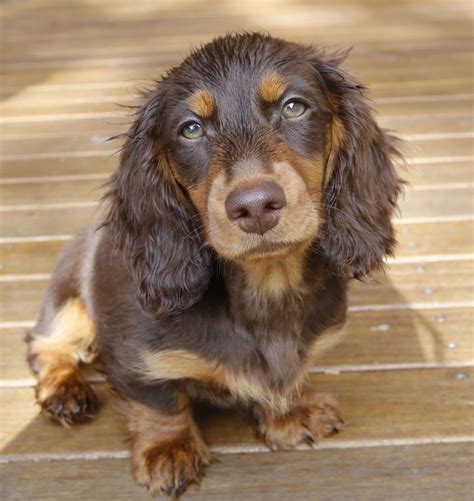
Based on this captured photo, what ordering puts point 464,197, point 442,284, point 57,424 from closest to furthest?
1. point 57,424
2. point 442,284
3. point 464,197

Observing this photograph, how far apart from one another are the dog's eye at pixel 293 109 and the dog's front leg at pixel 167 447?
864mm

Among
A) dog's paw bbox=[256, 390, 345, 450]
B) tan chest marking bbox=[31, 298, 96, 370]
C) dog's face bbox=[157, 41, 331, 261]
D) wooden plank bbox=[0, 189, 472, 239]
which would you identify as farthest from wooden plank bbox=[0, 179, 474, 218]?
dog's face bbox=[157, 41, 331, 261]

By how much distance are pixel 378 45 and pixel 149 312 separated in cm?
375

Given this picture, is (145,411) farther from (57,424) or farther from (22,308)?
(22,308)

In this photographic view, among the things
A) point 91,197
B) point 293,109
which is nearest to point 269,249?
point 293,109

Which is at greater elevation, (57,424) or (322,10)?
(322,10)

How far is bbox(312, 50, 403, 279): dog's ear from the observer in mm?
2016

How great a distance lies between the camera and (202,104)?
1.85 metres

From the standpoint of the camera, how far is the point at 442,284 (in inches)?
111

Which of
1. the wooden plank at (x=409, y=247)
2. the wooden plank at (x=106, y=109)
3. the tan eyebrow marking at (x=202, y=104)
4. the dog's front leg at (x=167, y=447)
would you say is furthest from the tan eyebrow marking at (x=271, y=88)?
the wooden plank at (x=106, y=109)

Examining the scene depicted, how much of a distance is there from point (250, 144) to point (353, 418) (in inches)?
40.0

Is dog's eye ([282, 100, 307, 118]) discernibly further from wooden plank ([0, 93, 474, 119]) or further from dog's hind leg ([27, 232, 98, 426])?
wooden plank ([0, 93, 474, 119])

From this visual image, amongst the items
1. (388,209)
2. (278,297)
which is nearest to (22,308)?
(278,297)

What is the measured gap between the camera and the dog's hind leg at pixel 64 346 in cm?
235
